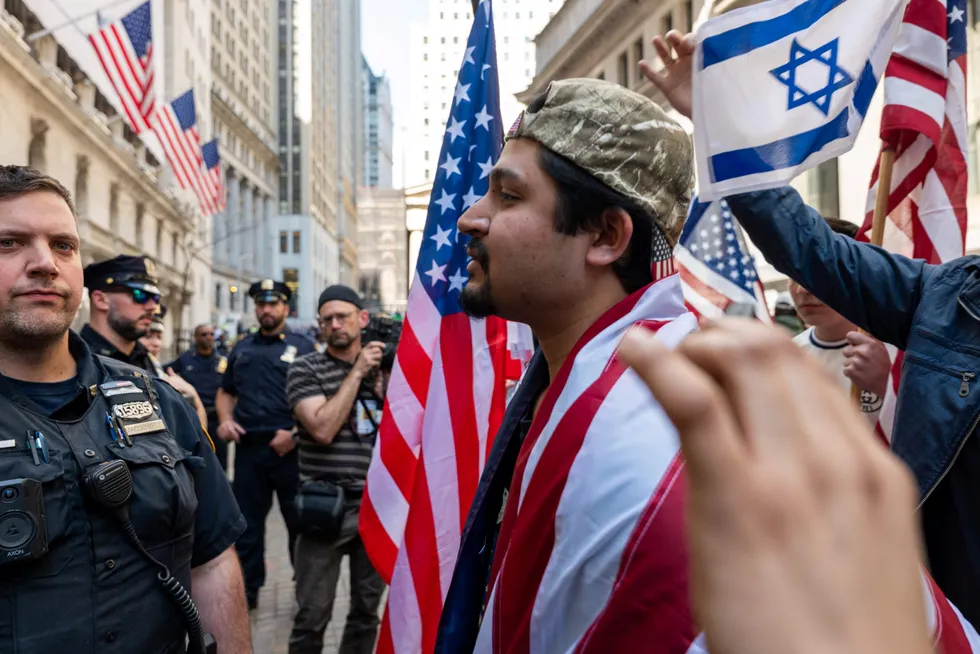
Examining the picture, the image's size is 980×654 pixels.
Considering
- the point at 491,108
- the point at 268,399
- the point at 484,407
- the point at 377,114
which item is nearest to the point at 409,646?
the point at 484,407

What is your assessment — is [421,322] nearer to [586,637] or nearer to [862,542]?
[586,637]

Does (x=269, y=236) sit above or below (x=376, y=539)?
above

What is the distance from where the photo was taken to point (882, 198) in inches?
112

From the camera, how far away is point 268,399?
6.62m

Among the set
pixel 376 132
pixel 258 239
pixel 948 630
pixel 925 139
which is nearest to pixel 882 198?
pixel 925 139

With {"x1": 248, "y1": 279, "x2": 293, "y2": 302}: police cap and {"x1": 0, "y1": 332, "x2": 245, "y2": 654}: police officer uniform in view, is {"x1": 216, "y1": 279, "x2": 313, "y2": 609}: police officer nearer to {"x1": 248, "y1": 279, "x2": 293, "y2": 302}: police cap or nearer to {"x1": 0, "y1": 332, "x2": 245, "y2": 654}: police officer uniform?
{"x1": 248, "y1": 279, "x2": 293, "y2": 302}: police cap

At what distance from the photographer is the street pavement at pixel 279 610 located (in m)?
5.54

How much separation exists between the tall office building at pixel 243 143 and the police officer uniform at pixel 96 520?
51.8 meters

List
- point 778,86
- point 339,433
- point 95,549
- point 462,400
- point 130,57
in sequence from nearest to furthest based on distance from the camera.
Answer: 1. point 95,549
2. point 778,86
3. point 462,400
4. point 339,433
5. point 130,57

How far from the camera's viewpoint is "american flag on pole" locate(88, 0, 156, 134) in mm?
14156

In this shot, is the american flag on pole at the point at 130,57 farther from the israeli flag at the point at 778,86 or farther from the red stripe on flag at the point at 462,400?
the israeli flag at the point at 778,86

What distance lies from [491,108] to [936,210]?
1.85 m

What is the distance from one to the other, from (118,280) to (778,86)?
12.2ft

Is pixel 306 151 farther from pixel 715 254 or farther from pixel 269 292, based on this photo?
pixel 715 254
